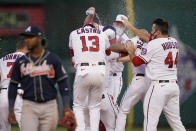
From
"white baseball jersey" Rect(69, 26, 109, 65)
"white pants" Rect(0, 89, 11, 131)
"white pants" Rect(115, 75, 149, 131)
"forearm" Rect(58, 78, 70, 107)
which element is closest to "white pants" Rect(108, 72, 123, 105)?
"white pants" Rect(115, 75, 149, 131)

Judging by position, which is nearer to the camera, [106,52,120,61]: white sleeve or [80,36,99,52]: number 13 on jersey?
[80,36,99,52]: number 13 on jersey

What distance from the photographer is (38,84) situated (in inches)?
294

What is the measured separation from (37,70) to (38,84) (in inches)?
6.8

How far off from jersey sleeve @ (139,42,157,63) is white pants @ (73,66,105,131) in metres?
0.68

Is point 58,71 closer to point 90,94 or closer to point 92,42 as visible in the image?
point 92,42

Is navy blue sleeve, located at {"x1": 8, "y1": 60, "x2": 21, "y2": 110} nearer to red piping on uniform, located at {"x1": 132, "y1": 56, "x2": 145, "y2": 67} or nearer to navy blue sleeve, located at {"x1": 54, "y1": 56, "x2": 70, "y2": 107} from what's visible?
navy blue sleeve, located at {"x1": 54, "y1": 56, "x2": 70, "y2": 107}

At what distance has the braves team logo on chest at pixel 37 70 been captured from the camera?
7453 millimetres

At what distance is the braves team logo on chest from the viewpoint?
24.5 ft

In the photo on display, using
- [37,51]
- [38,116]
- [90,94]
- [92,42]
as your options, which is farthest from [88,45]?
[38,116]

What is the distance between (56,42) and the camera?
13844mm

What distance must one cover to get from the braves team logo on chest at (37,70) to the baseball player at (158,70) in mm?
2051

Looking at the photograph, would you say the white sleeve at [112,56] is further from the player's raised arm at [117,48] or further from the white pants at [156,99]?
the white pants at [156,99]

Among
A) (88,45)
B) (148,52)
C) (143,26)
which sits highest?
(143,26)

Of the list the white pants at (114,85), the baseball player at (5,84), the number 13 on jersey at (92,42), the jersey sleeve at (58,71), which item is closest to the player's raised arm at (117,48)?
the number 13 on jersey at (92,42)
